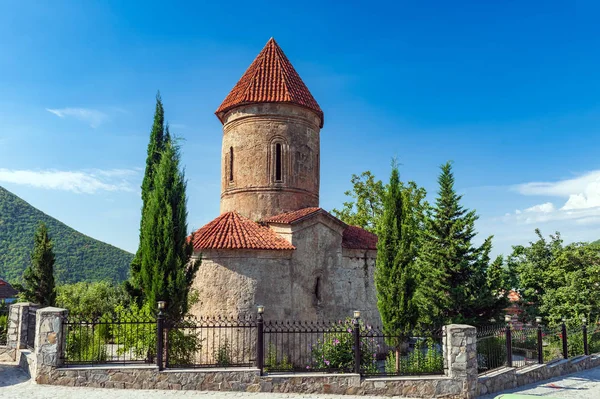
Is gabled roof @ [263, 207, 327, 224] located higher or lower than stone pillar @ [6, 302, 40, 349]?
higher

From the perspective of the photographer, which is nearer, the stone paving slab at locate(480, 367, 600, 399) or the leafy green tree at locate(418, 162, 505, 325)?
the stone paving slab at locate(480, 367, 600, 399)

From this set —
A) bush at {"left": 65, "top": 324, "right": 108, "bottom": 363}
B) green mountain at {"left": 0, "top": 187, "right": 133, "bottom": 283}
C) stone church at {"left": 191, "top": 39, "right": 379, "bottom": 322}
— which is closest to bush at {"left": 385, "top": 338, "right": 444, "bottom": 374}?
stone church at {"left": 191, "top": 39, "right": 379, "bottom": 322}

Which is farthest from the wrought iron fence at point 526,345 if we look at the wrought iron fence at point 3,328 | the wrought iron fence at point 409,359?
the wrought iron fence at point 3,328

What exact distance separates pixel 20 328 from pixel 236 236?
6.11 metres

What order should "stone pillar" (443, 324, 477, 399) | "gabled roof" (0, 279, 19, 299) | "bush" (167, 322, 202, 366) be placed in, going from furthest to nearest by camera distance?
1. "gabled roof" (0, 279, 19, 299)
2. "bush" (167, 322, 202, 366)
3. "stone pillar" (443, 324, 477, 399)

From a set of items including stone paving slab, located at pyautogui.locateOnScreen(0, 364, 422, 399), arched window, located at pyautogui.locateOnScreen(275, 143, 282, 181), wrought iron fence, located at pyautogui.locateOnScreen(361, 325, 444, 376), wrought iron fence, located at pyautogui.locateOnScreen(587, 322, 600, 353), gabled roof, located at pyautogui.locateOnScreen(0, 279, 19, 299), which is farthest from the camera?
gabled roof, located at pyautogui.locateOnScreen(0, 279, 19, 299)

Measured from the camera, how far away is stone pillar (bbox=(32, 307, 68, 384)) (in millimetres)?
9703

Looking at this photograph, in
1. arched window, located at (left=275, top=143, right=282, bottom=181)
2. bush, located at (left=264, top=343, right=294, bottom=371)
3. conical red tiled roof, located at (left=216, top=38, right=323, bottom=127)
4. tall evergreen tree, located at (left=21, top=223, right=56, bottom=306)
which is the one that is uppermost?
conical red tiled roof, located at (left=216, top=38, right=323, bottom=127)

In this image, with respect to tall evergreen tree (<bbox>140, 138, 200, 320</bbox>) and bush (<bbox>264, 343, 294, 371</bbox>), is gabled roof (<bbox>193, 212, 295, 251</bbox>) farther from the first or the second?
bush (<bbox>264, 343, 294, 371</bbox>)

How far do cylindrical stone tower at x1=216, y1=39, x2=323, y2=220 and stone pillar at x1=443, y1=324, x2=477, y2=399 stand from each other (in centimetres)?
767

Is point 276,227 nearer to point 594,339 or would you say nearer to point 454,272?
point 454,272

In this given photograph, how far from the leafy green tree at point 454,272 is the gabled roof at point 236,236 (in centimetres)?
781

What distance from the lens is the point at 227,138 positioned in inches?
691

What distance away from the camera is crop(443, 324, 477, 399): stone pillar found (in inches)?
412
